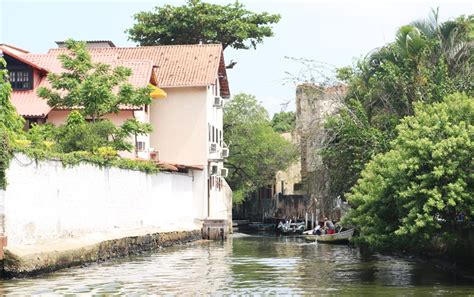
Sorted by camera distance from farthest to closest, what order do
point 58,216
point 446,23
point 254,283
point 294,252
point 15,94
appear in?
point 15,94 < point 294,252 < point 446,23 < point 58,216 < point 254,283

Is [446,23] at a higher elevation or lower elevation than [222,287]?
higher

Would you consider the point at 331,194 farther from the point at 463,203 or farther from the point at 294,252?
the point at 463,203

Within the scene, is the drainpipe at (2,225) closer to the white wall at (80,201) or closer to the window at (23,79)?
the white wall at (80,201)

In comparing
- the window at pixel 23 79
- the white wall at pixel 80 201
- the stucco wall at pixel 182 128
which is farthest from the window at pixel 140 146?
the window at pixel 23 79

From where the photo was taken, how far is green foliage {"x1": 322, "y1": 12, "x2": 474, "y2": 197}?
32.6 m

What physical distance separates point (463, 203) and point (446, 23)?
14435mm

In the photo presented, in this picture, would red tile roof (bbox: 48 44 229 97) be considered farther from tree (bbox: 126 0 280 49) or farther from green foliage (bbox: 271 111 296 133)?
green foliage (bbox: 271 111 296 133)

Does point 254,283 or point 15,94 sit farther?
Answer: point 15,94

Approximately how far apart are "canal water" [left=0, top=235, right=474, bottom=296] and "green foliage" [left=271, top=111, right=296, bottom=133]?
193ft

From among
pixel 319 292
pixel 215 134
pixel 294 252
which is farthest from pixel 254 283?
pixel 215 134

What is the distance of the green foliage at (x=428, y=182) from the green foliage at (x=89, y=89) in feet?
62.6

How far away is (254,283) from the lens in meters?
22.7

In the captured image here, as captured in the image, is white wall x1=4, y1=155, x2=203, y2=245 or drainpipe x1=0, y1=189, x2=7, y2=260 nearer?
drainpipe x1=0, y1=189, x2=7, y2=260

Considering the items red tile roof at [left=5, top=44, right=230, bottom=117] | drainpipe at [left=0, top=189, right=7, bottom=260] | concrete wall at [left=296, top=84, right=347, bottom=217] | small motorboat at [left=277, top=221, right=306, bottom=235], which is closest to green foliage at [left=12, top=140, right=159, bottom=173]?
drainpipe at [left=0, top=189, right=7, bottom=260]
